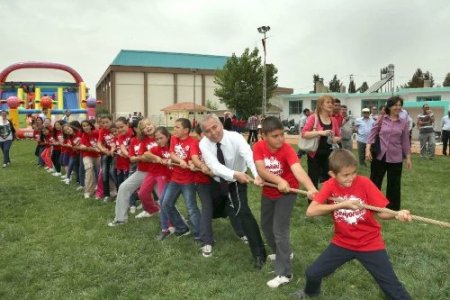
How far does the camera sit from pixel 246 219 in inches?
187

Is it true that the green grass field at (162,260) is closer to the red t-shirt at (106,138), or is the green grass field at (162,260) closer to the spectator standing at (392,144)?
the spectator standing at (392,144)

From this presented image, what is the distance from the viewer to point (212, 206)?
5.27 meters

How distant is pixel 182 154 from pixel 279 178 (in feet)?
6.28

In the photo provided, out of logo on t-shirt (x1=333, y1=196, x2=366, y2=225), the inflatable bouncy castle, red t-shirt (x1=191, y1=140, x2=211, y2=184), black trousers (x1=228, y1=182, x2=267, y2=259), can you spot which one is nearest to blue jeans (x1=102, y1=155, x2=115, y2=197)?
red t-shirt (x1=191, y1=140, x2=211, y2=184)

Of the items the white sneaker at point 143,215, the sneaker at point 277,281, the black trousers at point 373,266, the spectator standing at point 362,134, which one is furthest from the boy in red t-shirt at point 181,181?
the spectator standing at point 362,134

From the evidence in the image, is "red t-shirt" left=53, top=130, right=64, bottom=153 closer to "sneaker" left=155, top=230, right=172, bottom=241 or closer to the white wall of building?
"sneaker" left=155, top=230, right=172, bottom=241

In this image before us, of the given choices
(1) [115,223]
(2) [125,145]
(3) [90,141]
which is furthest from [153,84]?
(1) [115,223]

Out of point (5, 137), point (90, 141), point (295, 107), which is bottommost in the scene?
point (5, 137)

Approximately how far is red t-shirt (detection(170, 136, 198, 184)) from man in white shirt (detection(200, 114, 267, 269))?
592 mm

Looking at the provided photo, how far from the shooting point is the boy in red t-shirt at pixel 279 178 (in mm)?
4211

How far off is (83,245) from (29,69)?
21.9m

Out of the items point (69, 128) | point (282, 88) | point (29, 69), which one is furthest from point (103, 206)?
point (282, 88)

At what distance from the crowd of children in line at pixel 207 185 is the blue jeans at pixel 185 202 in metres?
0.01

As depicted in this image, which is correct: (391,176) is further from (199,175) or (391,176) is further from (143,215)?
(143,215)
